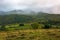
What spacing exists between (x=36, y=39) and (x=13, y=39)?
18.5ft

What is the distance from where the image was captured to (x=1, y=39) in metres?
35.6

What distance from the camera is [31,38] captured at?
116 feet

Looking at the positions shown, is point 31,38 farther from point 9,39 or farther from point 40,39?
point 9,39

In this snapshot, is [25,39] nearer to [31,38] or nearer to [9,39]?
[31,38]

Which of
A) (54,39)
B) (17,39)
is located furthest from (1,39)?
(54,39)

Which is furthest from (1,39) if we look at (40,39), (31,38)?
(40,39)

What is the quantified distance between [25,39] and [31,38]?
160cm

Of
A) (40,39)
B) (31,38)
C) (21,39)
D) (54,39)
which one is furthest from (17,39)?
(54,39)

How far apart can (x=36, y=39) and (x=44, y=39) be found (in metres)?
1.96

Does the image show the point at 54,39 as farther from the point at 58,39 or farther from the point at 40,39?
the point at 40,39

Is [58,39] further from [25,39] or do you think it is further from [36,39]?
[25,39]

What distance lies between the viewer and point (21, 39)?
35.1 meters

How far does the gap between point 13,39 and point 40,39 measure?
6444 mm

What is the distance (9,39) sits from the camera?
3559cm
